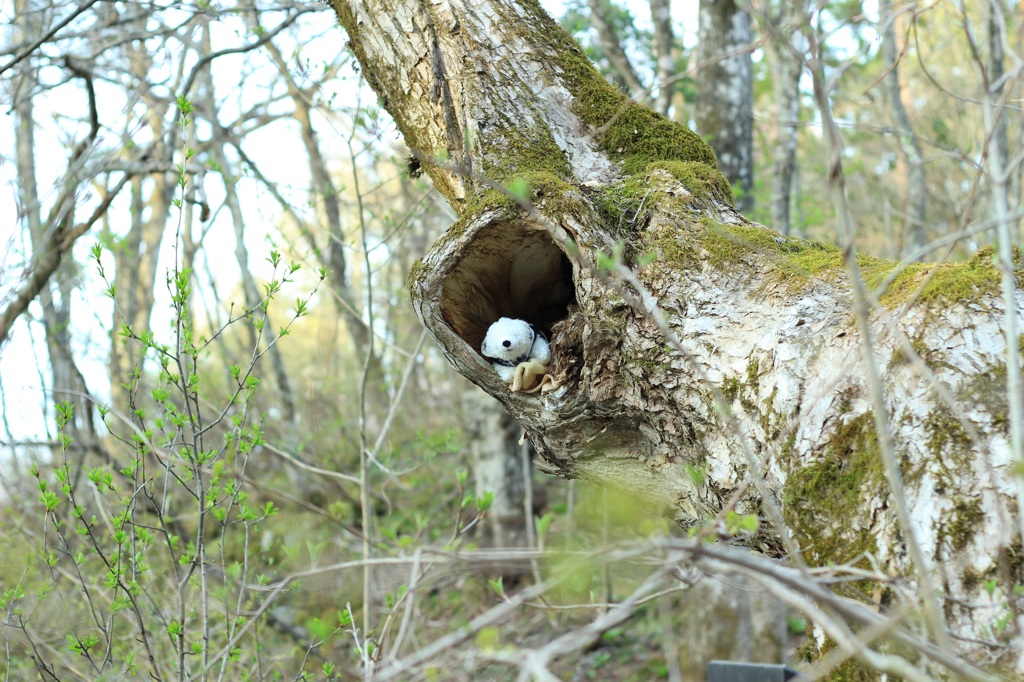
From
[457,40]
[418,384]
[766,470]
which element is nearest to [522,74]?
[457,40]

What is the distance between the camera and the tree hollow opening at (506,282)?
2.55 m

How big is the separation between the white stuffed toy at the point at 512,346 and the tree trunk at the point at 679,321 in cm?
9

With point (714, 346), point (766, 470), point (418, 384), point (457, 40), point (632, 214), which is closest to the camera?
point (766, 470)

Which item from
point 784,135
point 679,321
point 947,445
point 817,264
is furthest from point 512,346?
point 784,135

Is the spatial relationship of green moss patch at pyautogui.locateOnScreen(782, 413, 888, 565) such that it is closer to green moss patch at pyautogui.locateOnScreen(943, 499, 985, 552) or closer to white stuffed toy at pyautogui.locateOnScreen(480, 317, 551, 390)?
green moss patch at pyautogui.locateOnScreen(943, 499, 985, 552)

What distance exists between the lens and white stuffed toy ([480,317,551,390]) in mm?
2650

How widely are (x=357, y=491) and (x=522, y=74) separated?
576 centimetres

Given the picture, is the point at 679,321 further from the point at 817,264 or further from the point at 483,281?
the point at 483,281

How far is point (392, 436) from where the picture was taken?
871cm

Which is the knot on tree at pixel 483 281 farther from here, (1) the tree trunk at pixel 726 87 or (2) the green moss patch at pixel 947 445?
(1) the tree trunk at pixel 726 87

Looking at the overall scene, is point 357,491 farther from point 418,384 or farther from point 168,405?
point 168,405

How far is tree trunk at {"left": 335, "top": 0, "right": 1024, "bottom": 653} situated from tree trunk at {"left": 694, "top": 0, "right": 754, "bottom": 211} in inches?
106

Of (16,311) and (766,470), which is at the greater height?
(16,311)

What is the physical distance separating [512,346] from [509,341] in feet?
0.09
